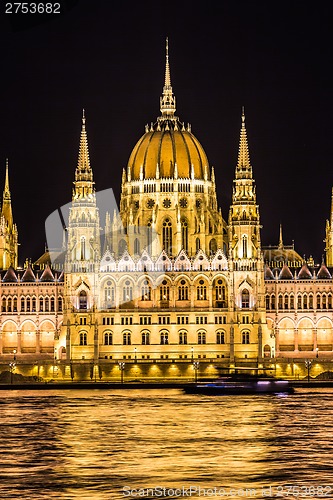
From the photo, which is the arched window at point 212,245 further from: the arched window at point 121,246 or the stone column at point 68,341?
the stone column at point 68,341

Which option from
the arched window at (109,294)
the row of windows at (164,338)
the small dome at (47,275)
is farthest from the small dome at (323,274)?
the small dome at (47,275)

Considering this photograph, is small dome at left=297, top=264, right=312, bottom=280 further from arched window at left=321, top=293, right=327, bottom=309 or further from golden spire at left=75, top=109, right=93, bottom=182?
golden spire at left=75, top=109, right=93, bottom=182

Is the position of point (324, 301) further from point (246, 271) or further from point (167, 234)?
point (167, 234)

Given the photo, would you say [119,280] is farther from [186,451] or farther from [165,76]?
[186,451]

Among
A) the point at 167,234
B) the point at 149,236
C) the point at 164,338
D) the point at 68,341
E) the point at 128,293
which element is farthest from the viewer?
the point at 167,234

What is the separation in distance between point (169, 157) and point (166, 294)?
810 inches

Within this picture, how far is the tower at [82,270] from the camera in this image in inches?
6535

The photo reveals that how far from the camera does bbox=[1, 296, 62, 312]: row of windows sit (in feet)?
568

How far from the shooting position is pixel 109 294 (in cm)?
16750

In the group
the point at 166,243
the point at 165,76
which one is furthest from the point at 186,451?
the point at 165,76

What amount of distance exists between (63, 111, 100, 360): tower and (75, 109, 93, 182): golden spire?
36cm

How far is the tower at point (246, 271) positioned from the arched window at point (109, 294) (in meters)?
13.7

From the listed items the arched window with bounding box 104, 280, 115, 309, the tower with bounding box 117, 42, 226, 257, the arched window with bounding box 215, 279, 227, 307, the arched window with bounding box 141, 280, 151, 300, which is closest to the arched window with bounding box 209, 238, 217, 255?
the tower with bounding box 117, 42, 226, 257

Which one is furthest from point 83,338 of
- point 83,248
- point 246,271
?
point 246,271
